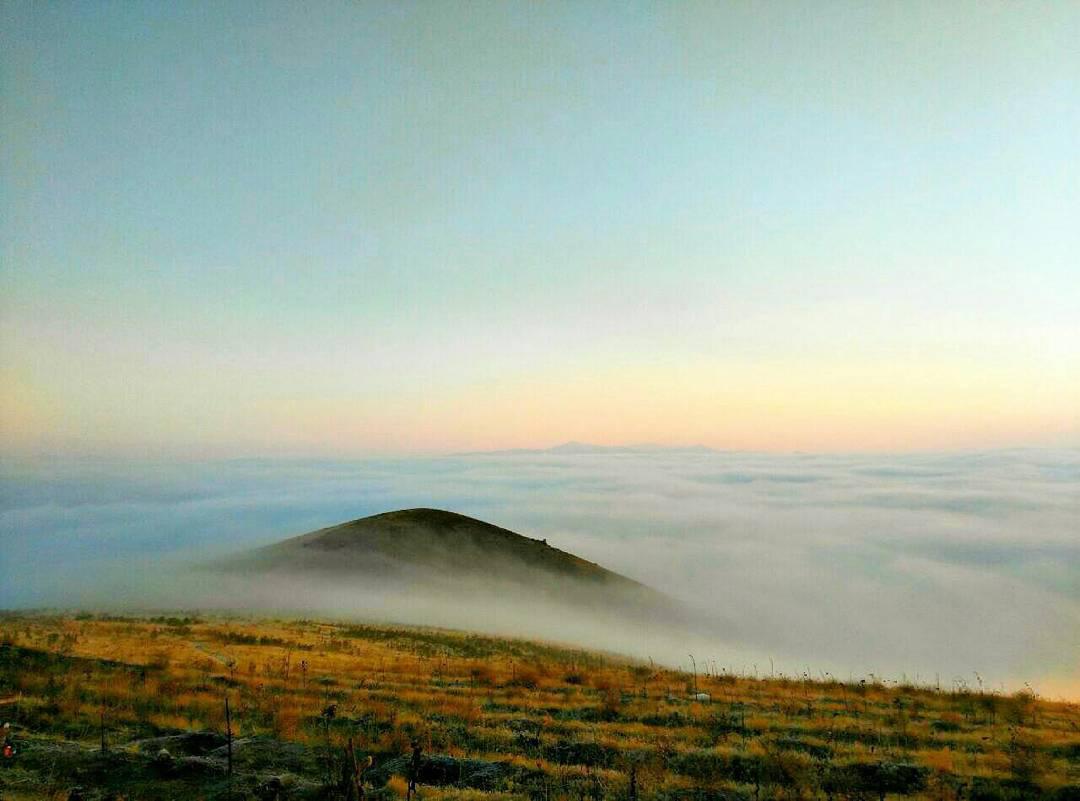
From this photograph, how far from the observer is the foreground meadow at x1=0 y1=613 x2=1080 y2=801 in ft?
37.8

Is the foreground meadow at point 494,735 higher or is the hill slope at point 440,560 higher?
the foreground meadow at point 494,735

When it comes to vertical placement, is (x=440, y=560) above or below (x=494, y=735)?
below

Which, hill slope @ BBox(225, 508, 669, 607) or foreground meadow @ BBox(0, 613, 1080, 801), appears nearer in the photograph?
foreground meadow @ BBox(0, 613, 1080, 801)

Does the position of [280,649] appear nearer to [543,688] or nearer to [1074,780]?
[543,688]

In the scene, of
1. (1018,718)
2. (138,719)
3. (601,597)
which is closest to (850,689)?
(1018,718)

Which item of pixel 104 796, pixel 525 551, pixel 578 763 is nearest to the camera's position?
pixel 104 796

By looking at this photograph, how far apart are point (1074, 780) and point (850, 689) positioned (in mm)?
13034

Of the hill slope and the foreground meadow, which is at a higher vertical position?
the foreground meadow

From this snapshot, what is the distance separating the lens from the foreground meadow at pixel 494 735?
11.5 m

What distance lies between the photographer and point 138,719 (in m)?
16.2

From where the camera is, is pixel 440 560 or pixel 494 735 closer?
pixel 494 735

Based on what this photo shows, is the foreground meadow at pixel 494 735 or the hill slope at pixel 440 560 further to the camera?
the hill slope at pixel 440 560

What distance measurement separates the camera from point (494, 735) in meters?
15.7

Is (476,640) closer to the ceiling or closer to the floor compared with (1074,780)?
closer to the floor
